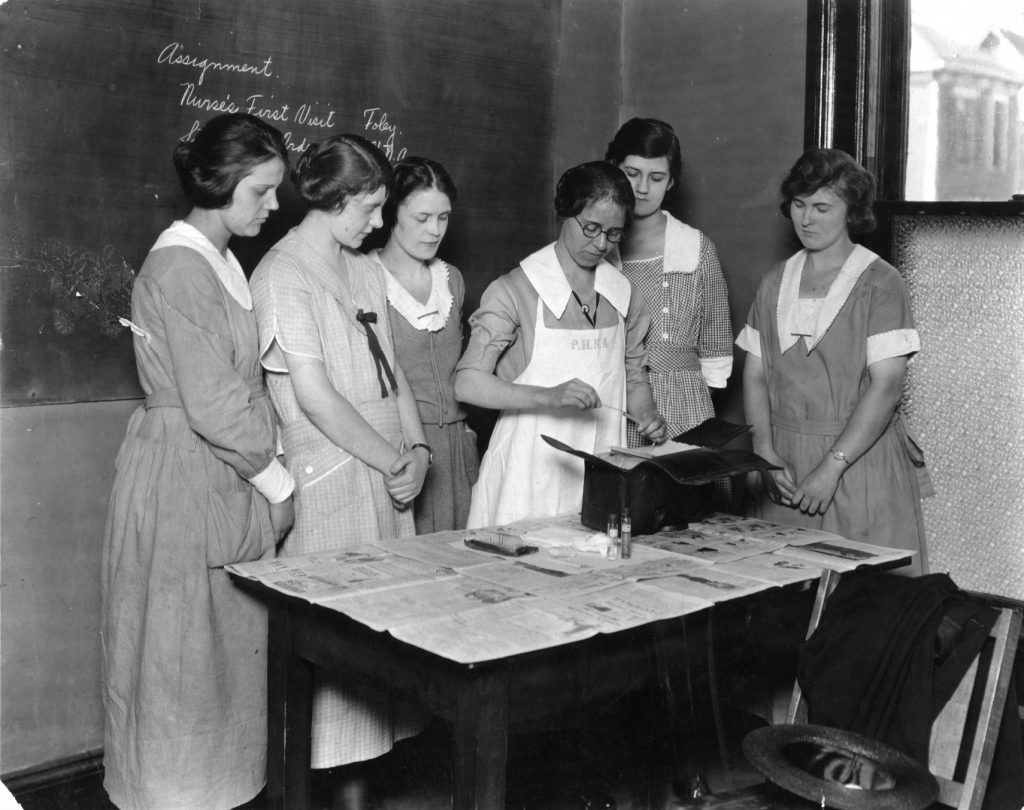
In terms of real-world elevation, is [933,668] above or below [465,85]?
below

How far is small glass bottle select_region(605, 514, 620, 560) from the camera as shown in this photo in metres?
2.66

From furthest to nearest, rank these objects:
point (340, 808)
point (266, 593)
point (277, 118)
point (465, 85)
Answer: point (465, 85) → point (277, 118) → point (340, 808) → point (266, 593)

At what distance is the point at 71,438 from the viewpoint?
10.7 feet

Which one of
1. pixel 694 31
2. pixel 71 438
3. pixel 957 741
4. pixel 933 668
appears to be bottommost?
pixel 957 741

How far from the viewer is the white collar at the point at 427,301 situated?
345 cm

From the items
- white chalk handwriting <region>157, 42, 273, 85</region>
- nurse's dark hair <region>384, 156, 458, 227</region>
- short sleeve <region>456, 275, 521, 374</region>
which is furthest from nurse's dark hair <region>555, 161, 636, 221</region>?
white chalk handwriting <region>157, 42, 273, 85</region>

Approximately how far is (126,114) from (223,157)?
0.62 m

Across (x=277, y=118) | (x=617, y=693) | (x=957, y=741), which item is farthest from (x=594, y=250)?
(x=957, y=741)

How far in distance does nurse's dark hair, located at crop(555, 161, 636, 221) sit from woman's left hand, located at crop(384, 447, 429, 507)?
0.86 m

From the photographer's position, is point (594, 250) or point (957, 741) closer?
point (957, 741)

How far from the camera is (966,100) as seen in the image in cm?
374

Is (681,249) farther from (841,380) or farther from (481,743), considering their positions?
(481,743)

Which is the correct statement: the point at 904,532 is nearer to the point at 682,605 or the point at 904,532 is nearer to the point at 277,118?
the point at 682,605

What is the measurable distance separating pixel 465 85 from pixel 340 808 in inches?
106
